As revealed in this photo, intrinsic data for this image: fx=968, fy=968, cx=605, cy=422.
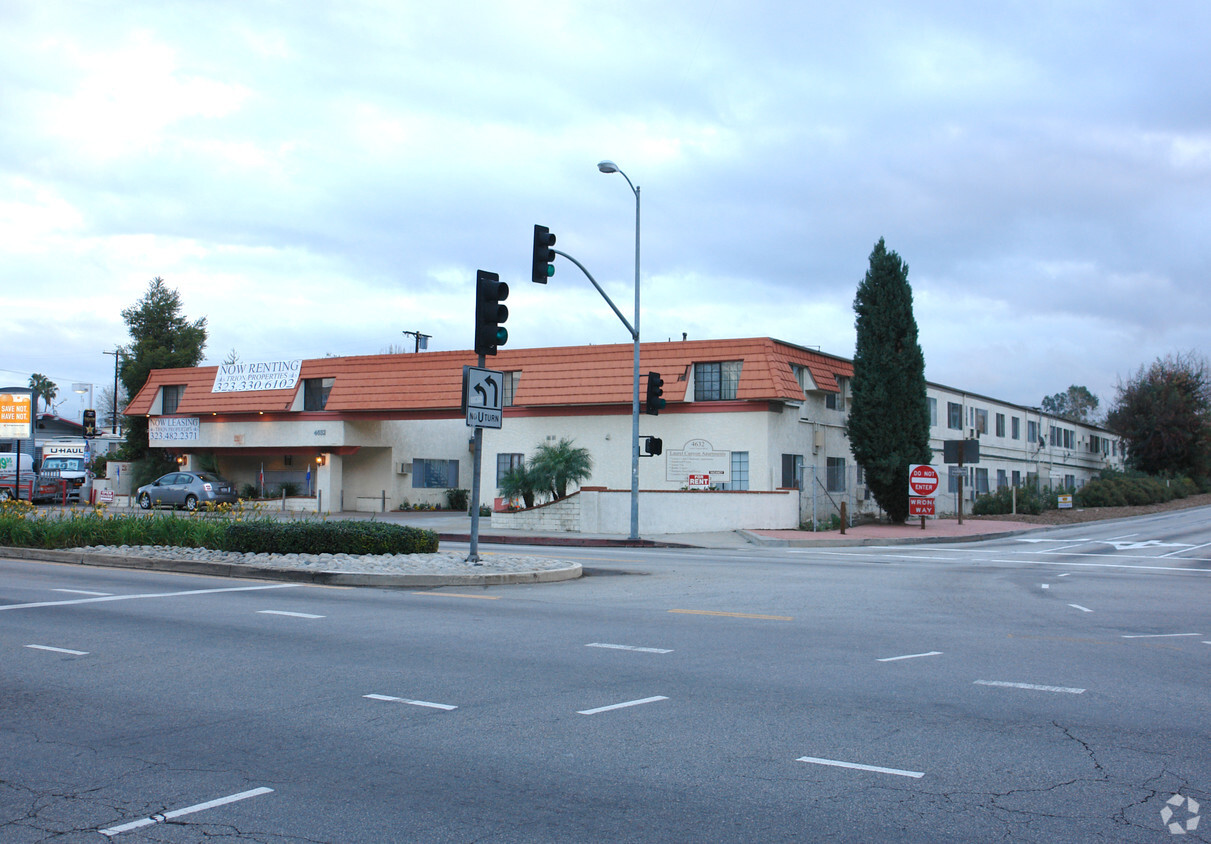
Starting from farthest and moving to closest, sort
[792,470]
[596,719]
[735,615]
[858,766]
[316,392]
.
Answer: [316,392], [792,470], [735,615], [596,719], [858,766]

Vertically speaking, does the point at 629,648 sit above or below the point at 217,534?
below

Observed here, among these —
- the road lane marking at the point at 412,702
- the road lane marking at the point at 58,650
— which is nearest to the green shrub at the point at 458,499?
the road lane marking at the point at 58,650

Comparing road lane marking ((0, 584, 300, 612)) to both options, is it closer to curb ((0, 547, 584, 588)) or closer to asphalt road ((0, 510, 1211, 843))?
asphalt road ((0, 510, 1211, 843))

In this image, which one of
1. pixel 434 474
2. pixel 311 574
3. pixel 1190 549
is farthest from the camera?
pixel 434 474

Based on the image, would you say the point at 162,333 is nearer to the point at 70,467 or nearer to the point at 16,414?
the point at 70,467

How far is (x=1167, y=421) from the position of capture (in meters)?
63.8

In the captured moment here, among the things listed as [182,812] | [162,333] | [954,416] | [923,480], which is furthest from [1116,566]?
[162,333]

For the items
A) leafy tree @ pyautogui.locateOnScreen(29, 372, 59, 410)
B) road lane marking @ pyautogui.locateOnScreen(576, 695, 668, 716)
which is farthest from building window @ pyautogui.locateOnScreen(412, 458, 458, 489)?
leafy tree @ pyautogui.locateOnScreen(29, 372, 59, 410)

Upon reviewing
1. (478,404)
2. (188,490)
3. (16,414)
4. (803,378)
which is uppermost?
(803,378)

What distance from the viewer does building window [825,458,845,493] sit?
34281 mm

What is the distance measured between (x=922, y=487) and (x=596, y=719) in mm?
25183

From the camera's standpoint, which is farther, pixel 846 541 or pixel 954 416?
pixel 954 416

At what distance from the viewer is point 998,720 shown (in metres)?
6.55

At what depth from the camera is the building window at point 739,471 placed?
102ft
